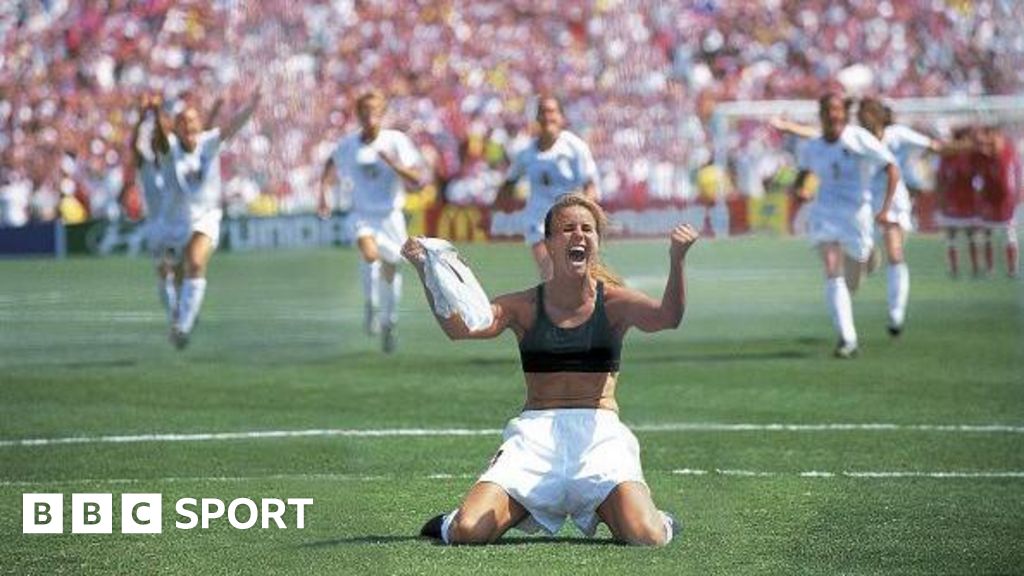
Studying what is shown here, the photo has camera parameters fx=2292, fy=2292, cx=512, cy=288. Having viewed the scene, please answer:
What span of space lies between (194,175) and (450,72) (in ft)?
86.9

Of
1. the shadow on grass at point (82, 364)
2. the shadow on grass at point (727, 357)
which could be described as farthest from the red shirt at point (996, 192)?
the shadow on grass at point (82, 364)

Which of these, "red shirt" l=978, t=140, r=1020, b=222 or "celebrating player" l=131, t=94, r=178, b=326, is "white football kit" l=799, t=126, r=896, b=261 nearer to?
"celebrating player" l=131, t=94, r=178, b=326

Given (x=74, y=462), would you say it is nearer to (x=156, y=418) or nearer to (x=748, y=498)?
(x=156, y=418)

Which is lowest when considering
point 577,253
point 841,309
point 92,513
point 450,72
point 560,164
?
point 92,513

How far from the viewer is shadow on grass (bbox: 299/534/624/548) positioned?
32.8ft

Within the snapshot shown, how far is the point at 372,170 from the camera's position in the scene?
23594mm

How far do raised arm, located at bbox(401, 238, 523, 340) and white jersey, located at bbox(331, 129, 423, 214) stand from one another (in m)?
13.3

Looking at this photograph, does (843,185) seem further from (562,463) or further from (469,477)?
(562,463)

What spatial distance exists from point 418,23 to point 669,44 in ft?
19.3

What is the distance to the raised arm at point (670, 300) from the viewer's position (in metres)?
9.30

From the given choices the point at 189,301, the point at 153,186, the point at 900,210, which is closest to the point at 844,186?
the point at 900,210

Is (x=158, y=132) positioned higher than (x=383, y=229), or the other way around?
(x=158, y=132)

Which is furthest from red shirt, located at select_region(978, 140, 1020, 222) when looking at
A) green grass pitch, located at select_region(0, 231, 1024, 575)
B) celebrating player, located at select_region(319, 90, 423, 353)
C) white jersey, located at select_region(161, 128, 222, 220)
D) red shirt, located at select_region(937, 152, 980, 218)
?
white jersey, located at select_region(161, 128, 222, 220)

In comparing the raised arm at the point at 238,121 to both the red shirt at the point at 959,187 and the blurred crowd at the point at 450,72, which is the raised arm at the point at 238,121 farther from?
the blurred crowd at the point at 450,72
